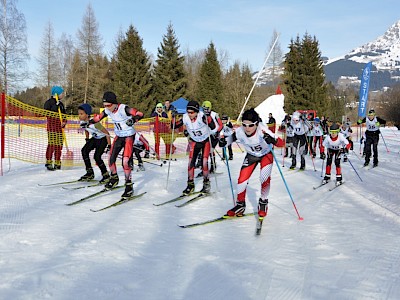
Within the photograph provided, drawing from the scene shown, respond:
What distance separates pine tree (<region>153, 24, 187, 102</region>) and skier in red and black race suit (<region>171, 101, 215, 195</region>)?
95.7ft

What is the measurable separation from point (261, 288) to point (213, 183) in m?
5.64

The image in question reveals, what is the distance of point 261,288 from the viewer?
3.11 m

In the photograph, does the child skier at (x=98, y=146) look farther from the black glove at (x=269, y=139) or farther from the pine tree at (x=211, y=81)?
the pine tree at (x=211, y=81)

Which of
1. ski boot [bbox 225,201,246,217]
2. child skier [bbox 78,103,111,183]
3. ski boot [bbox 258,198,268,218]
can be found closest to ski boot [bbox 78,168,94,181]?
child skier [bbox 78,103,111,183]

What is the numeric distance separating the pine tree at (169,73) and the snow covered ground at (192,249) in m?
29.6

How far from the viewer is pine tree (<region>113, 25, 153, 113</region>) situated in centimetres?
3556

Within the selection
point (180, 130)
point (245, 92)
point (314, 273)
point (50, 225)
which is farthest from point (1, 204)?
point (245, 92)

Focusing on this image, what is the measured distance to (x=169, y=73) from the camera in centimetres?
3603

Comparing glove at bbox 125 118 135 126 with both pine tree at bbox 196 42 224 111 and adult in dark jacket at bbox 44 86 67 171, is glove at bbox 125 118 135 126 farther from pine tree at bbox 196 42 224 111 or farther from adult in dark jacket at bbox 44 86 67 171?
pine tree at bbox 196 42 224 111

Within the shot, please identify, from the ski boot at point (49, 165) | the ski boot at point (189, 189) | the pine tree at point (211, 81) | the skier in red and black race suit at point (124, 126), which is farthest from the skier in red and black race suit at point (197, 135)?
the pine tree at point (211, 81)

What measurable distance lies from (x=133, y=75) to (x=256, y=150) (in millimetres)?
32382

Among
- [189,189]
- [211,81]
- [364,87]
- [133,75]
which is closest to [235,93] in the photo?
[211,81]

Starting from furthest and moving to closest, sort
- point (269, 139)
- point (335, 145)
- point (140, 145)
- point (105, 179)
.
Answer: point (140, 145) → point (335, 145) → point (105, 179) → point (269, 139)

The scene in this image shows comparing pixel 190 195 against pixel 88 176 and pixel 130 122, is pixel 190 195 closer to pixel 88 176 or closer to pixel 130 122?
pixel 130 122
